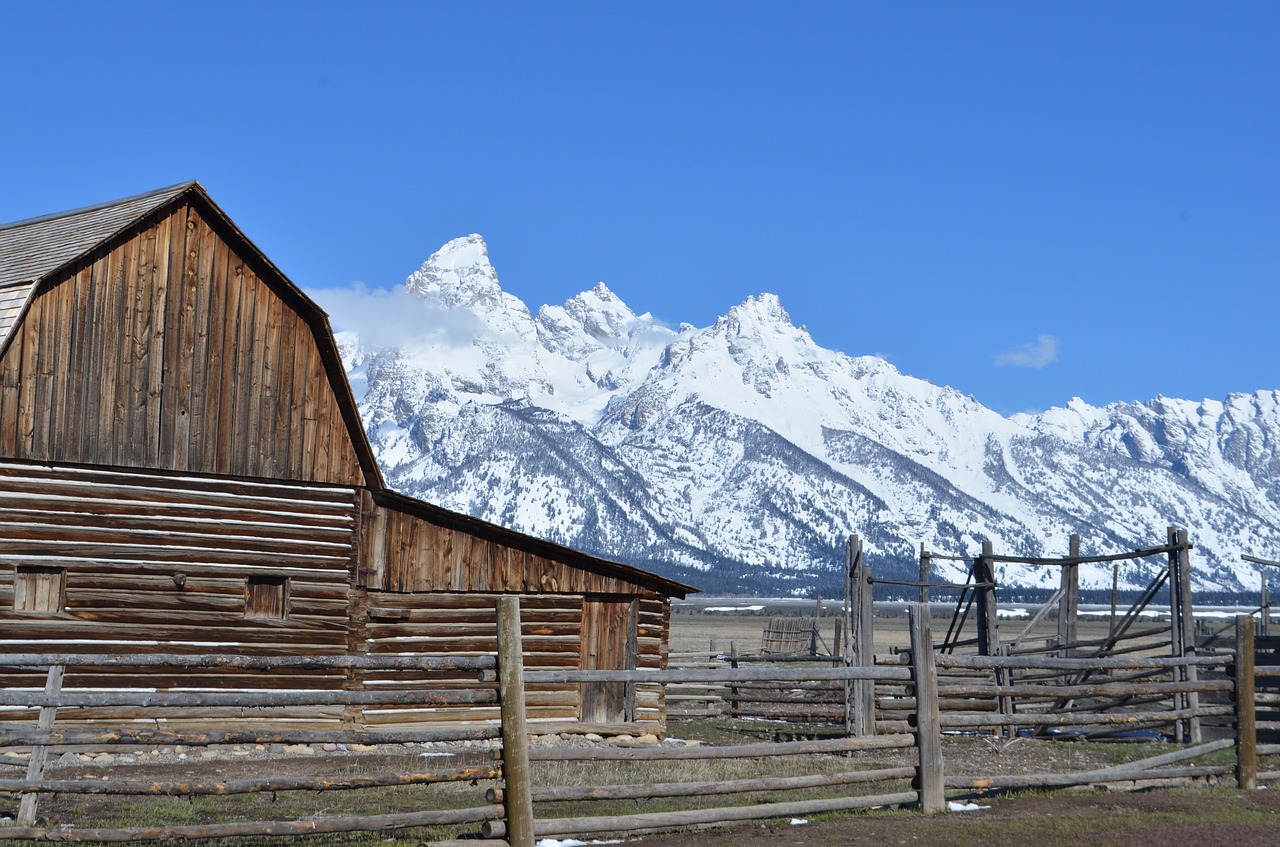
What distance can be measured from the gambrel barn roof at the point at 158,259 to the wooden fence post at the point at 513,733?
35.9ft

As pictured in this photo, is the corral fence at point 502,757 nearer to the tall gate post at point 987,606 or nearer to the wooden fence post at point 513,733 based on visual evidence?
the wooden fence post at point 513,733

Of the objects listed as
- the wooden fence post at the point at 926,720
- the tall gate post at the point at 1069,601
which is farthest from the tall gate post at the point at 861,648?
the wooden fence post at the point at 926,720

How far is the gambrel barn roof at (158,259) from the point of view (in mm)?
19000

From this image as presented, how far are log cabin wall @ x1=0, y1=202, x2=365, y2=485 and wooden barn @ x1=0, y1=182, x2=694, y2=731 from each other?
2cm

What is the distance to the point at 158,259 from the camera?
65.8ft

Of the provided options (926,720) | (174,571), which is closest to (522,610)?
(174,571)

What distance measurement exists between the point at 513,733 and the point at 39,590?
11422 mm

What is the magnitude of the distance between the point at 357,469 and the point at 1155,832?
13895mm

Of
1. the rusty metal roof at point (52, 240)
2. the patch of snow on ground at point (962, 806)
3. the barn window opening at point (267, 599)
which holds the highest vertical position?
the rusty metal roof at point (52, 240)

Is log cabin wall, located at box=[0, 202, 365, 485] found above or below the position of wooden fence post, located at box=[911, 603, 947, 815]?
above

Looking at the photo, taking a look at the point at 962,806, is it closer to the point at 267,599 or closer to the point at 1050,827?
the point at 1050,827

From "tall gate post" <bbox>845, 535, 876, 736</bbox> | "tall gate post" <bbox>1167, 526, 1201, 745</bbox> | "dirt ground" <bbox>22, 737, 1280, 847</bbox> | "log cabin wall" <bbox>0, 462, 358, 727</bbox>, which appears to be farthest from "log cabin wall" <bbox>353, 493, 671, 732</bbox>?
"tall gate post" <bbox>1167, 526, 1201, 745</bbox>

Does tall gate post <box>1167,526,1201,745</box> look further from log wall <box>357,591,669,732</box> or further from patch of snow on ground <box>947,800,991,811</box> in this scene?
patch of snow on ground <box>947,800,991,811</box>

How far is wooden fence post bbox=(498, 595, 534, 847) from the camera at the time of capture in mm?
10352
